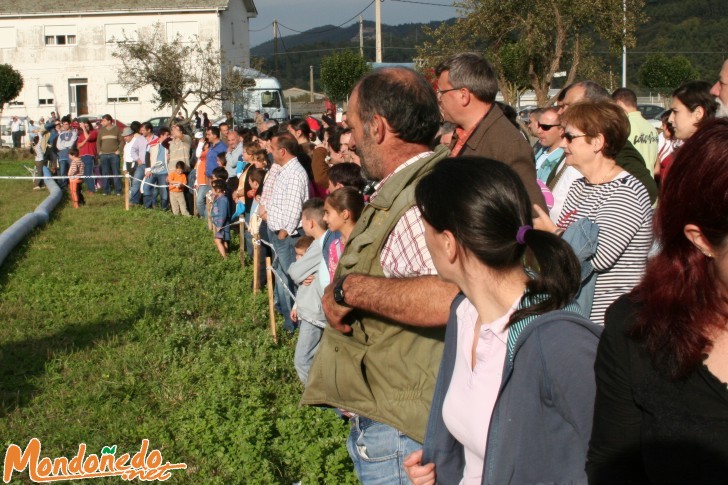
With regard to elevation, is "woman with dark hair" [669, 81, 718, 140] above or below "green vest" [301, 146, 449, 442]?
above

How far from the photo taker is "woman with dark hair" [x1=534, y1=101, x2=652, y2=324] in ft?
12.4

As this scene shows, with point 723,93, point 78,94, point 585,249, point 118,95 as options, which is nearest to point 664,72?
point 118,95

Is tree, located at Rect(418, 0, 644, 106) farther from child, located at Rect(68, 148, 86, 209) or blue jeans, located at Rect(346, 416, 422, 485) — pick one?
blue jeans, located at Rect(346, 416, 422, 485)

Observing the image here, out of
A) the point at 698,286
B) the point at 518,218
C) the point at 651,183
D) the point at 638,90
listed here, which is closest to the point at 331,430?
the point at 651,183

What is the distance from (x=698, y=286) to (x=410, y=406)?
138cm

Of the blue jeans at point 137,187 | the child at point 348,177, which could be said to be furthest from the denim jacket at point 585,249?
the blue jeans at point 137,187

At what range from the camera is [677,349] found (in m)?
1.85

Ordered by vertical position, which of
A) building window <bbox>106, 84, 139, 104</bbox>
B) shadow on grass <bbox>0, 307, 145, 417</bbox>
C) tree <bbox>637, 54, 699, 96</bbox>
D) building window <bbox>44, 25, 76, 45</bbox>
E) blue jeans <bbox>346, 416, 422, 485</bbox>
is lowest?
shadow on grass <bbox>0, 307, 145, 417</bbox>

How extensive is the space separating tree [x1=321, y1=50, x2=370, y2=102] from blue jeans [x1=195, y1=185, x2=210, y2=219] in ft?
112

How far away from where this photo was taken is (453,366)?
2.61m

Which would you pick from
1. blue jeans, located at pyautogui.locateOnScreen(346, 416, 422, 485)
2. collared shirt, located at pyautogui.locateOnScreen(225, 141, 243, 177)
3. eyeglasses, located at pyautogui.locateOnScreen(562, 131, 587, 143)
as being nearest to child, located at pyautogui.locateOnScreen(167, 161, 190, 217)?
collared shirt, located at pyautogui.locateOnScreen(225, 141, 243, 177)

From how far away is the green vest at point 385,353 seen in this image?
306cm

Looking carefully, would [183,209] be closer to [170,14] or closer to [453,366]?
[453,366]

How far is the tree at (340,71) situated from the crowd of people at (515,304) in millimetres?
47062
